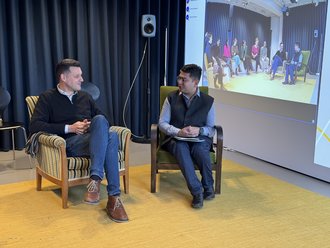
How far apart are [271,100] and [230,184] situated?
105cm

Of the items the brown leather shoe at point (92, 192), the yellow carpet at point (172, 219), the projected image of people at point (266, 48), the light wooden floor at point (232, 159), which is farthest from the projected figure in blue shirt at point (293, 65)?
the brown leather shoe at point (92, 192)

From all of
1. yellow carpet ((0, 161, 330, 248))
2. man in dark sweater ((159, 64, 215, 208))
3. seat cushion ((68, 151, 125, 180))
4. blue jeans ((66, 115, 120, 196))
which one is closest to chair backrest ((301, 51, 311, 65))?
man in dark sweater ((159, 64, 215, 208))

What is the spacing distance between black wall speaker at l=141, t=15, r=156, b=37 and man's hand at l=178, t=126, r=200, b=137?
7.02 ft

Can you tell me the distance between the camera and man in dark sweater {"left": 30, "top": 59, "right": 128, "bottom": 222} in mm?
2793

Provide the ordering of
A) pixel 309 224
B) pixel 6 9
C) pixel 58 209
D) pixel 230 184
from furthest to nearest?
pixel 6 9
pixel 230 184
pixel 58 209
pixel 309 224

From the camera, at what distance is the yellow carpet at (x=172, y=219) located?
2.47m

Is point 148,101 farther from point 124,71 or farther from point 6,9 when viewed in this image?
point 6,9

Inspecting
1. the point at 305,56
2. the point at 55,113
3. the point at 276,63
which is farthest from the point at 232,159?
the point at 55,113

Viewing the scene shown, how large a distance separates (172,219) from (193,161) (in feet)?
1.81

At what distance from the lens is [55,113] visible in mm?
3074

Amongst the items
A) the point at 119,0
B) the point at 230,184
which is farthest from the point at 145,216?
the point at 119,0

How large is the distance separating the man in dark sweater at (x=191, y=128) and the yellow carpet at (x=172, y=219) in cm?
18

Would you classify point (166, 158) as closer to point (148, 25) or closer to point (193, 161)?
point (193, 161)

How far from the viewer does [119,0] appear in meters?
4.90
